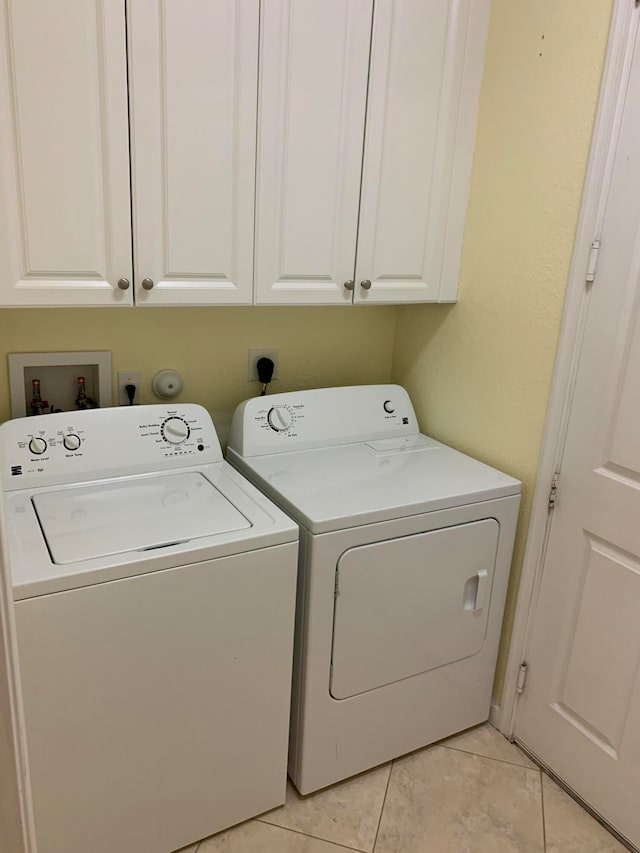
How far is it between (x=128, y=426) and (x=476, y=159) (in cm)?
127

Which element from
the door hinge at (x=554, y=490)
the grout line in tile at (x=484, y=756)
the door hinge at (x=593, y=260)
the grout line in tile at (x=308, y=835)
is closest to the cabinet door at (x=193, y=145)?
the door hinge at (x=593, y=260)

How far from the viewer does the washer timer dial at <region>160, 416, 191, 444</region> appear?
1.80m

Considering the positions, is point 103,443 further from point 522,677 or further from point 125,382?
point 522,677

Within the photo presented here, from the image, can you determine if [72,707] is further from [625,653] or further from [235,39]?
[235,39]

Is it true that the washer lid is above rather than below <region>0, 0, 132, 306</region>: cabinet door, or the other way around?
below

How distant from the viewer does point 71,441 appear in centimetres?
167

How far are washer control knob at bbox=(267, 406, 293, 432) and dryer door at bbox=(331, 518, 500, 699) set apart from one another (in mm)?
527

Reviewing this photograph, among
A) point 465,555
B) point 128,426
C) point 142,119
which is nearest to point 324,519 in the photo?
point 465,555

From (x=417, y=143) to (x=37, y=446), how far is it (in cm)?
131

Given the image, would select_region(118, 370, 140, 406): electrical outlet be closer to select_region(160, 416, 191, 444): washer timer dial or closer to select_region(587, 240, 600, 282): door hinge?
select_region(160, 416, 191, 444): washer timer dial

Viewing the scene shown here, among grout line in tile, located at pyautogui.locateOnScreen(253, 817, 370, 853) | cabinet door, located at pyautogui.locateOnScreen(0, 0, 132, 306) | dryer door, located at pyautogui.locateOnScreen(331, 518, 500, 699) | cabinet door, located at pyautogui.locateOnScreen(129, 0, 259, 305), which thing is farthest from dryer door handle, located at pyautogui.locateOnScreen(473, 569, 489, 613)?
cabinet door, located at pyautogui.locateOnScreen(0, 0, 132, 306)

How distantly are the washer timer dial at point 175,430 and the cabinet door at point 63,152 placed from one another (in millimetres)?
412

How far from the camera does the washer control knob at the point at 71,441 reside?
1670 millimetres

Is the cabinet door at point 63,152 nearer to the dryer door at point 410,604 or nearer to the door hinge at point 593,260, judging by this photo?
the dryer door at point 410,604
